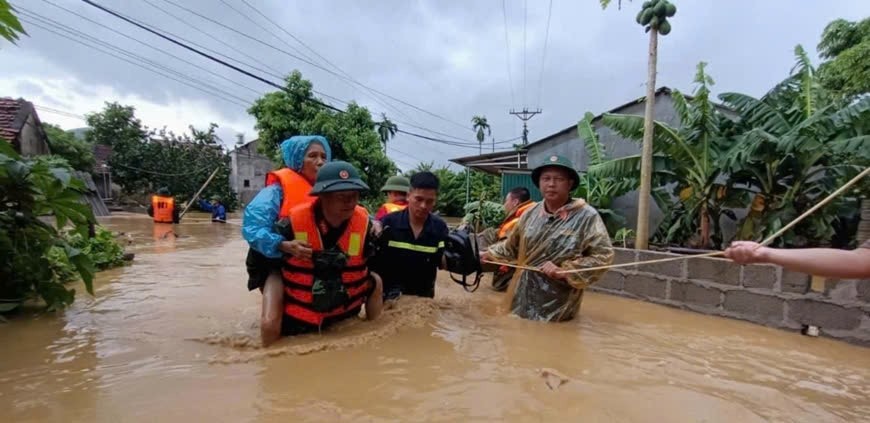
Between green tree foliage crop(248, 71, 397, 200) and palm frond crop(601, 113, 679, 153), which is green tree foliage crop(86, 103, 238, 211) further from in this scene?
palm frond crop(601, 113, 679, 153)

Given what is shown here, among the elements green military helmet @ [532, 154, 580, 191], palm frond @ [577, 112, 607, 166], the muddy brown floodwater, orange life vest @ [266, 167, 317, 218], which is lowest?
the muddy brown floodwater

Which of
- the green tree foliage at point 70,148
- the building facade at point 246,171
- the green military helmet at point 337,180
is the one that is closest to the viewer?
the green military helmet at point 337,180

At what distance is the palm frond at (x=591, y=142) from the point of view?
8141mm

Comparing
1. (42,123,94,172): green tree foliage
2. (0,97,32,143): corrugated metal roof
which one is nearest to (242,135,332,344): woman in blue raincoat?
(0,97,32,143): corrugated metal roof

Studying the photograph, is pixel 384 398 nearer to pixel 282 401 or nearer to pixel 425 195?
pixel 282 401

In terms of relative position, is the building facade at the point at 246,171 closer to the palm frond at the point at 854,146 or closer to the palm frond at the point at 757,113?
the palm frond at the point at 757,113

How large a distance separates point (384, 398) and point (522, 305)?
→ 2154 millimetres

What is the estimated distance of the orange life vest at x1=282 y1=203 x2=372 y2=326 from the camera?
315 centimetres

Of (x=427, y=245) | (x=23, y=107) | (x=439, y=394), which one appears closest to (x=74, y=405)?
(x=439, y=394)

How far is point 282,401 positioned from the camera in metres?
2.31

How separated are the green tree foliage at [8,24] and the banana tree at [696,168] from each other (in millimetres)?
6401

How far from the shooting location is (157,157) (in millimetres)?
29422

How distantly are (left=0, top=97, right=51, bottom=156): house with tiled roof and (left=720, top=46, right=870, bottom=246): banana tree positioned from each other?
A: 15600mm

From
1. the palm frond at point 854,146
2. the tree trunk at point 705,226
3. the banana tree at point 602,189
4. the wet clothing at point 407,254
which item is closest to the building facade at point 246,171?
the banana tree at point 602,189
